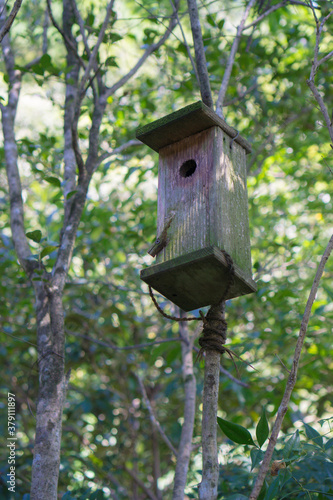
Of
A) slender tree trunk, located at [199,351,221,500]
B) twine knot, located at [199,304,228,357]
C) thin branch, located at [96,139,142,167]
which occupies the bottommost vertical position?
slender tree trunk, located at [199,351,221,500]

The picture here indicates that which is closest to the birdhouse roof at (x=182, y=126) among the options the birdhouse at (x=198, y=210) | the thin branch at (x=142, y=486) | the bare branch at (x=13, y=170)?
the birdhouse at (x=198, y=210)

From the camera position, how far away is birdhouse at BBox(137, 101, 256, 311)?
105 inches

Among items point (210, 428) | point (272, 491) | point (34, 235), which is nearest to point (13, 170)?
point (34, 235)

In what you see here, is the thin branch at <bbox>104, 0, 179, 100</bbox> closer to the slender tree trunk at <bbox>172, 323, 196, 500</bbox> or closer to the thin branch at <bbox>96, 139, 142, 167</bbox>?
the thin branch at <bbox>96, 139, 142, 167</bbox>

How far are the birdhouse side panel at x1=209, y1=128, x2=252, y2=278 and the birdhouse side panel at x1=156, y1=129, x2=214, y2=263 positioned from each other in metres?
0.04

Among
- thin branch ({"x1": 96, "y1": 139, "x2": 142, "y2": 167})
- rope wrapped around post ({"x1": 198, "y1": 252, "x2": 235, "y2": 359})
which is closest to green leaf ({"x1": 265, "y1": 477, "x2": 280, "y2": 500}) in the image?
rope wrapped around post ({"x1": 198, "y1": 252, "x2": 235, "y2": 359})

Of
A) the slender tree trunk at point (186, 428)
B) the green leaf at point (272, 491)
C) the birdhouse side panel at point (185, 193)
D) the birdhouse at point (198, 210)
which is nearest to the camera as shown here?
the green leaf at point (272, 491)

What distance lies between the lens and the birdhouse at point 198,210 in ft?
8.75

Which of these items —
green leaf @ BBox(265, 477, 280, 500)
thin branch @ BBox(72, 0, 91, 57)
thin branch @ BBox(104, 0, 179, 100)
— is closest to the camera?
green leaf @ BBox(265, 477, 280, 500)

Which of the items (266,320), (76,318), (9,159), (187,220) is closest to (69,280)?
(76,318)

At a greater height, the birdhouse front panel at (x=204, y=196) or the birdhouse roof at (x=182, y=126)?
the birdhouse roof at (x=182, y=126)

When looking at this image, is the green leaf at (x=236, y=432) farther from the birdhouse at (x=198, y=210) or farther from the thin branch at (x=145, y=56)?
the thin branch at (x=145, y=56)

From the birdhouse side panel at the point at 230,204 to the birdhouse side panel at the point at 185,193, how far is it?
1.7 inches

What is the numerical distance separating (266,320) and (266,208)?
5.50ft
